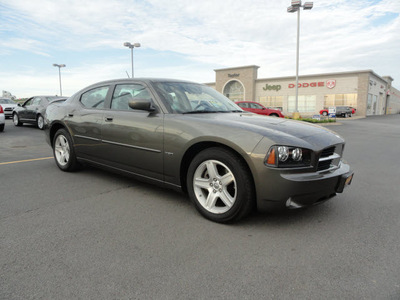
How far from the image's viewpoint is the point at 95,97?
15.0 ft

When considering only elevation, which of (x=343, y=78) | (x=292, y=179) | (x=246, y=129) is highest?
(x=343, y=78)

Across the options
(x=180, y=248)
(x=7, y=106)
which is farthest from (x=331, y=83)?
(x=180, y=248)

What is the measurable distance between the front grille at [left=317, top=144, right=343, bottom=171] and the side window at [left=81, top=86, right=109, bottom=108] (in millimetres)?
3022

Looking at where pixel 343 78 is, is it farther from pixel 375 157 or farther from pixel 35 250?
pixel 35 250

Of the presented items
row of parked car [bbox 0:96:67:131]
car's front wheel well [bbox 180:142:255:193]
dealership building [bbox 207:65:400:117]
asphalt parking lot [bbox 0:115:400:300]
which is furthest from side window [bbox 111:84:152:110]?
dealership building [bbox 207:65:400:117]

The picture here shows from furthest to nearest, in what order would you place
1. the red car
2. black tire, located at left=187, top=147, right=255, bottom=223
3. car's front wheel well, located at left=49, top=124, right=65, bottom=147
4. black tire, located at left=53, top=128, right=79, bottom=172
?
the red car
car's front wheel well, located at left=49, top=124, right=65, bottom=147
black tire, located at left=53, top=128, right=79, bottom=172
black tire, located at left=187, top=147, right=255, bottom=223

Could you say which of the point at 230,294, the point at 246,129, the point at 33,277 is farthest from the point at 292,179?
the point at 33,277

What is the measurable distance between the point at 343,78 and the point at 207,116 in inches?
1677

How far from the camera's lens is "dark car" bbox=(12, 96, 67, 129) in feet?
41.0

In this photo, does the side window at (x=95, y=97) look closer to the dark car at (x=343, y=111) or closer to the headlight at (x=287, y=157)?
the headlight at (x=287, y=157)

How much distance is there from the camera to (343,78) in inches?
1592

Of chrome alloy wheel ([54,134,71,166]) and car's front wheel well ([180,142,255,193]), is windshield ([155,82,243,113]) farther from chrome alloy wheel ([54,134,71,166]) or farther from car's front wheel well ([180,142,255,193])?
chrome alloy wheel ([54,134,71,166])

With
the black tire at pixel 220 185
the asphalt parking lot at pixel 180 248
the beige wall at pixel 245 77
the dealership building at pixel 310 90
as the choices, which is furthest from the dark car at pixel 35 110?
the beige wall at pixel 245 77

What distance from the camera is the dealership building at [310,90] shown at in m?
39.8
